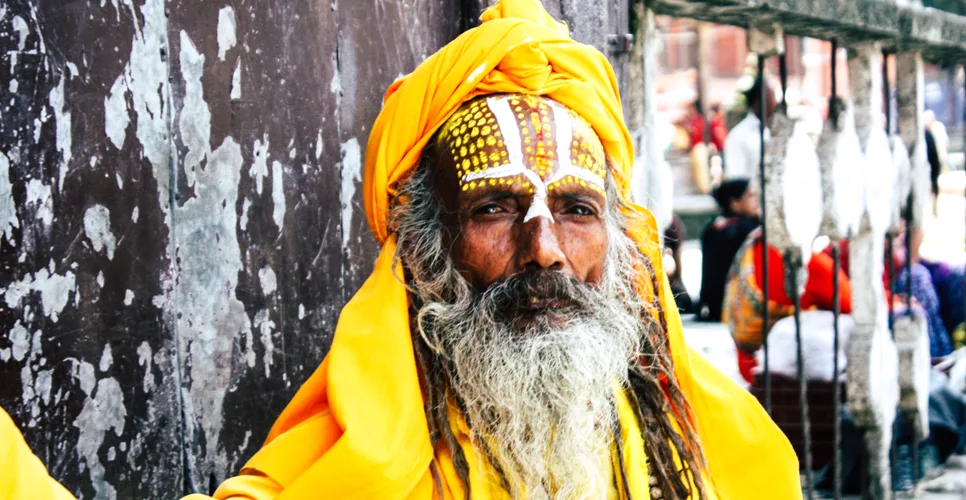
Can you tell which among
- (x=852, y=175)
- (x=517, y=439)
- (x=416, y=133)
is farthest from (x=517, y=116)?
(x=852, y=175)

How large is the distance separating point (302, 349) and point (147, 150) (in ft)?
2.15

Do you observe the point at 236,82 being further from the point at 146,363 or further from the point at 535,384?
the point at 535,384

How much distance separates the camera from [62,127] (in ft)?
7.09

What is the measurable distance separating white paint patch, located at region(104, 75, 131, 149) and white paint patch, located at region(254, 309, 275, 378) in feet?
1.77

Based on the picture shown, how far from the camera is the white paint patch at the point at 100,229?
7.24 feet

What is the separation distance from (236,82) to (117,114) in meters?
0.32

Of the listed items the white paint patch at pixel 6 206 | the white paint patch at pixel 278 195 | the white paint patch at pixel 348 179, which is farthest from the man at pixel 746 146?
the white paint patch at pixel 6 206

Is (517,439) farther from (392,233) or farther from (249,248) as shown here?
(249,248)

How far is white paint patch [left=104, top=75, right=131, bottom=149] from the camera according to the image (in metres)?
2.23

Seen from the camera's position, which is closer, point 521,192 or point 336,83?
point 521,192

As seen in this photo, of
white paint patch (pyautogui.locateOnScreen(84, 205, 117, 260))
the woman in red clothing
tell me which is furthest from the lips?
the woman in red clothing

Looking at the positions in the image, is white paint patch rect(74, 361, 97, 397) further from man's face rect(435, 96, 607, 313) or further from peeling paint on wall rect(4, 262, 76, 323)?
man's face rect(435, 96, 607, 313)

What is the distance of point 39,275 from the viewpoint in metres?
2.14

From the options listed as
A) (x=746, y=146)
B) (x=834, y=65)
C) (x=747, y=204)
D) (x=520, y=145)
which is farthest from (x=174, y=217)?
(x=747, y=204)
